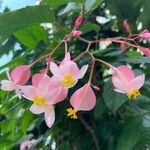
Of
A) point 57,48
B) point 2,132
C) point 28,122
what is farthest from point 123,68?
point 2,132

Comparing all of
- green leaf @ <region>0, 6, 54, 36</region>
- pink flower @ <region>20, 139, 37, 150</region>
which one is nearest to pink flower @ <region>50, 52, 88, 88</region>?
green leaf @ <region>0, 6, 54, 36</region>

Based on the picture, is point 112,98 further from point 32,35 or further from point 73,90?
point 32,35

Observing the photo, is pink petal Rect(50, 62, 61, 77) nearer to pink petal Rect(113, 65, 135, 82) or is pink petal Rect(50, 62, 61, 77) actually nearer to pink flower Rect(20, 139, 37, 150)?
pink petal Rect(113, 65, 135, 82)

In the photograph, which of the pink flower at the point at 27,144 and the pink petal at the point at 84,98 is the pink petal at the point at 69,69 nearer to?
the pink petal at the point at 84,98

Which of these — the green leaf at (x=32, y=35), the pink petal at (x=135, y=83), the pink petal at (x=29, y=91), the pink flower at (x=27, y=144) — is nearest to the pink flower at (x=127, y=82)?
the pink petal at (x=135, y=83)

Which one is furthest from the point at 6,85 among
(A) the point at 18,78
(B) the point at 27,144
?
(B) the point at 27,144

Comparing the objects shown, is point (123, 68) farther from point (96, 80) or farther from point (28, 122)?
point (28, 122)
